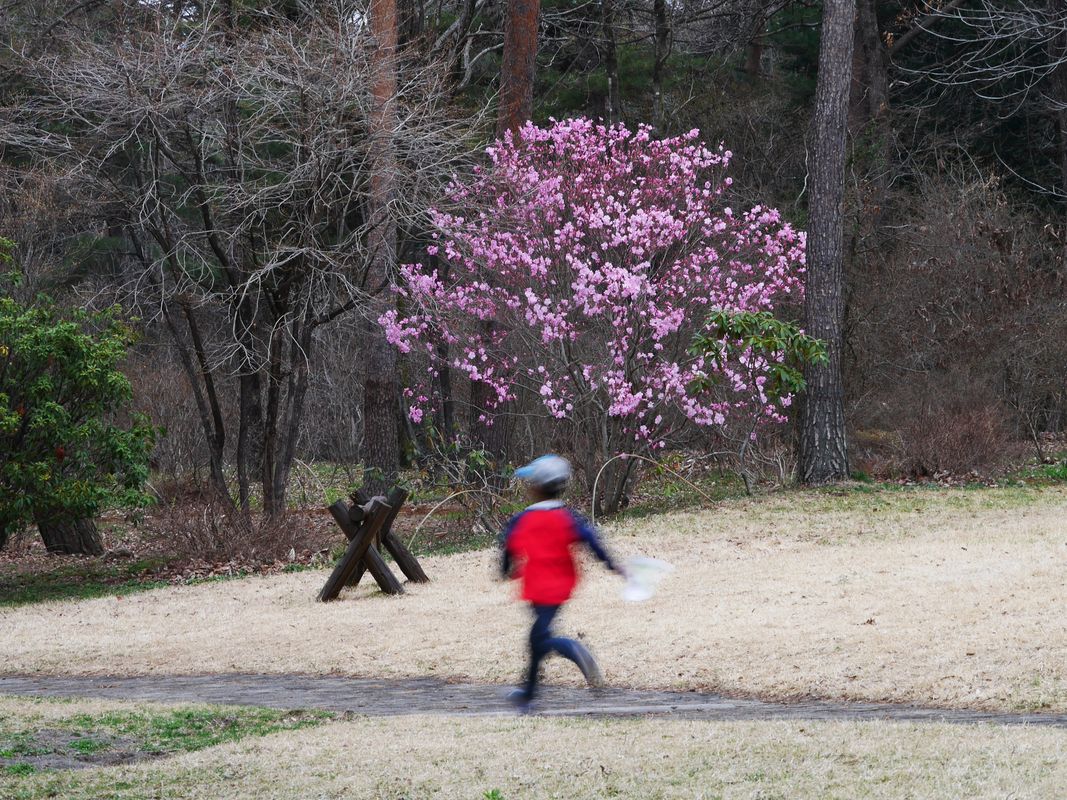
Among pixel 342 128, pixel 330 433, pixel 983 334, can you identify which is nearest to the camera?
pixel 342 128

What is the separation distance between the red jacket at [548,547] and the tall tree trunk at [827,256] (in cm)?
1355

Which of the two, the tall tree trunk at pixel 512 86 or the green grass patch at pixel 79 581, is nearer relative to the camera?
the green grass patch at pixel 79 581

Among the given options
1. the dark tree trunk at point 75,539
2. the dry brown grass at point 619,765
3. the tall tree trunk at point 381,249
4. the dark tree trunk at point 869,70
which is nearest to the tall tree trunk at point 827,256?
the tall tree trunk at point 381,249

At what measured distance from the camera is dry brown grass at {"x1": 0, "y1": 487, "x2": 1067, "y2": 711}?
9.43 meters

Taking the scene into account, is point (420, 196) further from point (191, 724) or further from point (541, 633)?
point (541, 633)

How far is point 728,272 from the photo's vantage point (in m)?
19.5

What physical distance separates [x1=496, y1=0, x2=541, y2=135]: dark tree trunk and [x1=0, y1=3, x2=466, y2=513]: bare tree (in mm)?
1725

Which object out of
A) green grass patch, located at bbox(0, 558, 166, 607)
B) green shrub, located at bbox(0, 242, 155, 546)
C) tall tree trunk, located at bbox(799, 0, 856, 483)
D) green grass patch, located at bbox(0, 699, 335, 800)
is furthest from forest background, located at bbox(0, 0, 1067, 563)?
green grass patch, located at bbox(0, 699, 335, 800)

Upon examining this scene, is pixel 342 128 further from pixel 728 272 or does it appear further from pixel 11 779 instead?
pixel 11 779

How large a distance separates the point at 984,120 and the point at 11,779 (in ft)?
94.6

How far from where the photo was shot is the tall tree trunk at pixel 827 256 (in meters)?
19.7

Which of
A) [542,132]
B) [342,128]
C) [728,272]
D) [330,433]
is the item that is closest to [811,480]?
[728,272]

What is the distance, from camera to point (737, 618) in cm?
1155

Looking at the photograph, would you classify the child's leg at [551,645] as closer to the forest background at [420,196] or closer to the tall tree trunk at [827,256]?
the forest background at [420,196]
